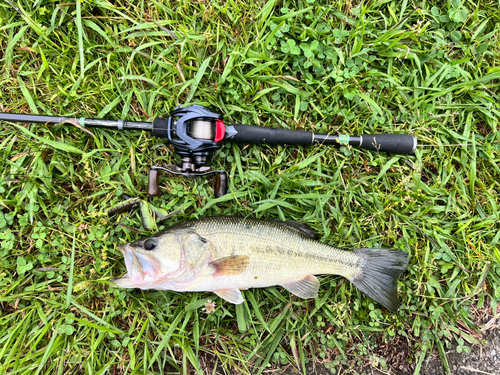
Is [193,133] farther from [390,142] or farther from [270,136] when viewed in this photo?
[390,142]

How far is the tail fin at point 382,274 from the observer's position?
9.80 ft

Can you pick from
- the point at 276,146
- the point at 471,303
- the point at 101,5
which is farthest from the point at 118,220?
the point at 471,303

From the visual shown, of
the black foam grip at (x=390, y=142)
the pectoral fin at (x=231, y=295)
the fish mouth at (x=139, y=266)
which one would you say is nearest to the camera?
the fish mouth at (x=139, y=266)

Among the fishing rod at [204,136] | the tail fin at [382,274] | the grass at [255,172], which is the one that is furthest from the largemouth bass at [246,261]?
the fishing rod at [204,136]

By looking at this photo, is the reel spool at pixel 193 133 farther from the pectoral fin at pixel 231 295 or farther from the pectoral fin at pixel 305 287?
the pectoral fin at pixel 305 287

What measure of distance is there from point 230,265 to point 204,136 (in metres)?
1.21

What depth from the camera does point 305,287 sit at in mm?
2938

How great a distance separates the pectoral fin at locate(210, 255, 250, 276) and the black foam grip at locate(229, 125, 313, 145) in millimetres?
1134

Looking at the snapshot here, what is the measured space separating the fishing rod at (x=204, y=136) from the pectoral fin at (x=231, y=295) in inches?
36.4

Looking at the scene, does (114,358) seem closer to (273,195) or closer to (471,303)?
(273,195)

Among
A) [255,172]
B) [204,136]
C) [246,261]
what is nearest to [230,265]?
[246,261]

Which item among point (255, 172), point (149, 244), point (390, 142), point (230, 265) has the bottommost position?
point (230, 265)

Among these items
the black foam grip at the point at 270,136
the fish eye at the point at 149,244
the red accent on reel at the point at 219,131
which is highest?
the red accent on reel at the point at 219,131

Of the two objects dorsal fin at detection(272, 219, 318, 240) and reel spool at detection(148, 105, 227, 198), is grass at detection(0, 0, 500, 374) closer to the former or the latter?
dorsal fin at detection(272, 219, 318, 240)
